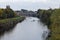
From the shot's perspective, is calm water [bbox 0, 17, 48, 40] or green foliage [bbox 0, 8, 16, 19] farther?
green foliage [bbox 0, 8, 16, 19]

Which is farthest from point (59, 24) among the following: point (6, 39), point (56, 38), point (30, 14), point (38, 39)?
point (30, 14)

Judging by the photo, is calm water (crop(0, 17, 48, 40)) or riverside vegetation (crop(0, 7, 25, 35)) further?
riverside vegetation (crop(0, 7, 25, 35))

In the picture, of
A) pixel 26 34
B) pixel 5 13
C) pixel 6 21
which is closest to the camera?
pixel 26 34

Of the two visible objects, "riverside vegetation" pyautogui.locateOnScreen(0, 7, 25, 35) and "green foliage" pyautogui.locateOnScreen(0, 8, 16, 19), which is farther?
"green foliage" pyautogui.locateOnScreen(0, 8, 16, 19)

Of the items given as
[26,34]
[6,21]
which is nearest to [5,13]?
[6,21]

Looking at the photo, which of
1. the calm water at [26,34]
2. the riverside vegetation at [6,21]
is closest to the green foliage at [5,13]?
the riverside vegetation at [6,21]

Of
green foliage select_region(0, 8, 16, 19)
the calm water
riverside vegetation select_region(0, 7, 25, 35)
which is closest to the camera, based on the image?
the calm water

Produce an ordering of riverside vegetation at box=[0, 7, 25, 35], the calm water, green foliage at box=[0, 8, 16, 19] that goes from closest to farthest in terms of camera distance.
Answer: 1. the calm water
2. riverside vegetation at box=[0, 7, 25, 35]
3. green foliage at box=[0, 8, 16, 19]

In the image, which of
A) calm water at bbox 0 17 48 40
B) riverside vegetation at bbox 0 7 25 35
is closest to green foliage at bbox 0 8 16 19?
riverside vegetation at bbox 0 7 25 35

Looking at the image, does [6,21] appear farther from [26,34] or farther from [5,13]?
[26,34]

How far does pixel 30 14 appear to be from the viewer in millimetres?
150875

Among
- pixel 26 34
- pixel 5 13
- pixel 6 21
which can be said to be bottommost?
pixel 5 13

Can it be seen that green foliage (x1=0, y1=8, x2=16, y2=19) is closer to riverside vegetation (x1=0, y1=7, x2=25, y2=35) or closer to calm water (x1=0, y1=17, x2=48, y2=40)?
riverside vegetation (x1=0, y1=7, x2=25, y2=35)

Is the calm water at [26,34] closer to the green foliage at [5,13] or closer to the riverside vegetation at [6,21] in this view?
the riverside vegetation at [6,21]
